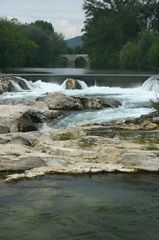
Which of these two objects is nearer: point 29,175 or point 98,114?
point 29,175

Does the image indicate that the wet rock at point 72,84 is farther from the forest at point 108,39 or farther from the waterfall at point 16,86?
the forest at point 108,39

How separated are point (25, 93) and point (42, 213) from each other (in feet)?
66.1

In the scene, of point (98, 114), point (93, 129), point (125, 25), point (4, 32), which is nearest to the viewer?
point (93, 129)

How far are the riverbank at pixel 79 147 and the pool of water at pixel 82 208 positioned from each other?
37 cm

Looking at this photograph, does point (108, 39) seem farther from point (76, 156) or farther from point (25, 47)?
point (76, 156)

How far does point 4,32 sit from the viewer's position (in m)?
62.5

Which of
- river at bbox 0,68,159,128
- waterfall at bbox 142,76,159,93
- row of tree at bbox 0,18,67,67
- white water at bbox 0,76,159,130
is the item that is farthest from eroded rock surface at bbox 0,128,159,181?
row of tree at bbox 0,18,67,67

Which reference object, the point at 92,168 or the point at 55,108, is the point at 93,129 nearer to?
the point at 92,168

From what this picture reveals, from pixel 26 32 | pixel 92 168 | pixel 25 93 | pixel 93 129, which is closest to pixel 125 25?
pixel 26 32

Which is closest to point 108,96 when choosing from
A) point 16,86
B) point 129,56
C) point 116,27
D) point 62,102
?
point 62,102

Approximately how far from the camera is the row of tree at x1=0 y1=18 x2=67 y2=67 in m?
61.4

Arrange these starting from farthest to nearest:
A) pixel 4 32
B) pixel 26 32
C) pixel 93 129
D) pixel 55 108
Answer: pixel 26 32, pixel 4 32, pixel 55 108, pixel 93 129

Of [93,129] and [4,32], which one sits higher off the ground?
[4,32]

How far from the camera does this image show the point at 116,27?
70.4m
